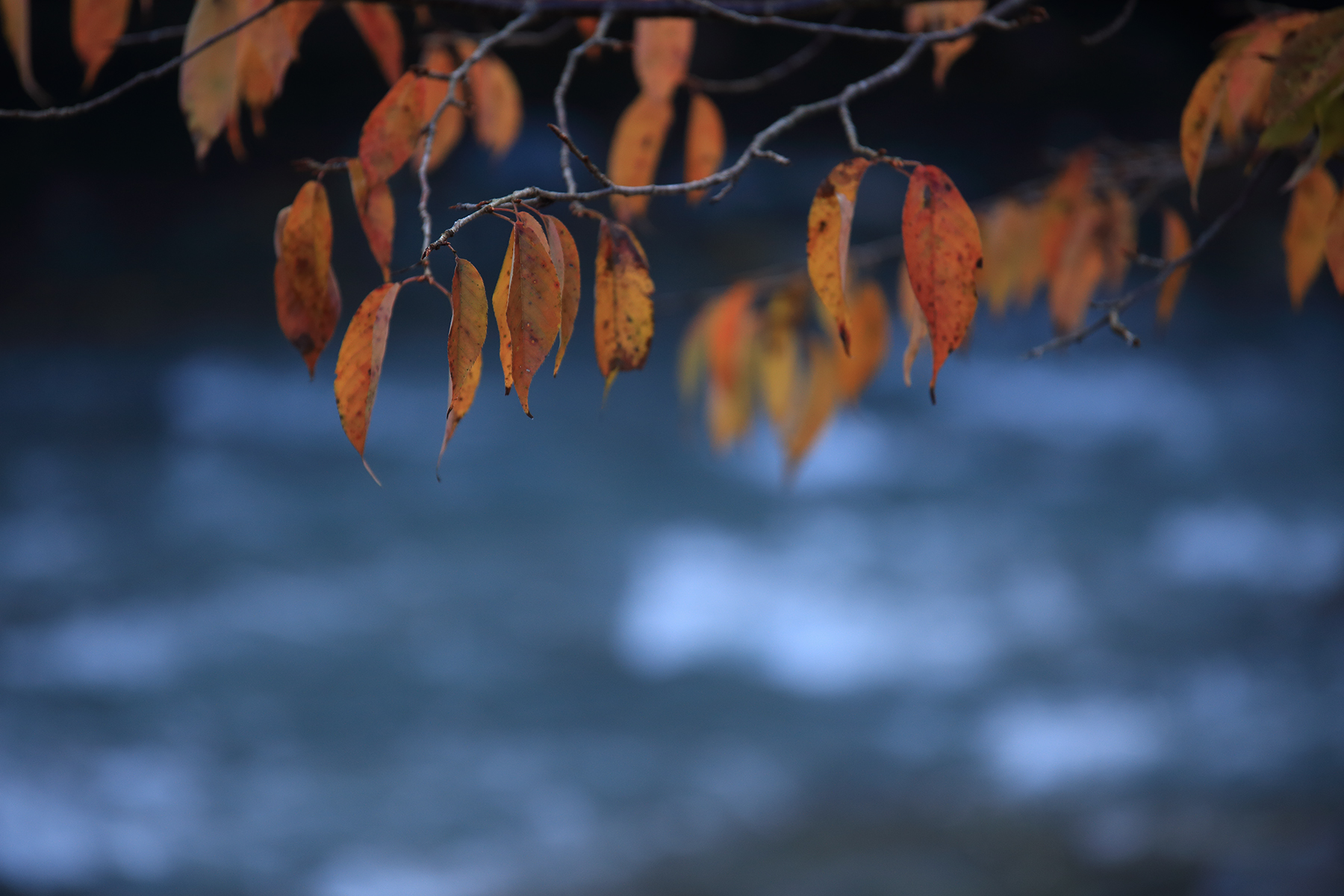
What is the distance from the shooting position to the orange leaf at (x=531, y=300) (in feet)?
1.36

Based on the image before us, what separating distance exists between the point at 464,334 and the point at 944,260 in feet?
0.94

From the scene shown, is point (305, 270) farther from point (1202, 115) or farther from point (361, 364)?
point (1202, 115)

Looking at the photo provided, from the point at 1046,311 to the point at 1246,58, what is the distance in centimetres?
198

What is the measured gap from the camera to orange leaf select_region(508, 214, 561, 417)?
414mm

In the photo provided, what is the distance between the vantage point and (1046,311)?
8.03 feet

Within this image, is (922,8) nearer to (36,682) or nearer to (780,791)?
(780,791)

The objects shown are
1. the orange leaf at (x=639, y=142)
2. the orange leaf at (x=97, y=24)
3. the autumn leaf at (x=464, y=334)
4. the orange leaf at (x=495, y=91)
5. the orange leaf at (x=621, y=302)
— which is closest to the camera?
the autumn leaf at (x=464, y=334)

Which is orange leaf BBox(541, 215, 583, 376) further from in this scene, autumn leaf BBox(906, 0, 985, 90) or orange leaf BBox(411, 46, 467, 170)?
autumn leaf BBox(906, 0, 985, 90)

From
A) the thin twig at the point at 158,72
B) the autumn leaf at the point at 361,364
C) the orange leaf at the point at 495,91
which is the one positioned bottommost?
the autumn leaf at the point at 361,364

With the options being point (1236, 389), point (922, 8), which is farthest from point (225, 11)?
point (1236, 389)

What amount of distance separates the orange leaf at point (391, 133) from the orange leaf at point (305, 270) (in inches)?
1.8

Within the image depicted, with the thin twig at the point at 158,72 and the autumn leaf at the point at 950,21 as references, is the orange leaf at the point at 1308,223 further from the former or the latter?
the thin twig at the point at 158,72

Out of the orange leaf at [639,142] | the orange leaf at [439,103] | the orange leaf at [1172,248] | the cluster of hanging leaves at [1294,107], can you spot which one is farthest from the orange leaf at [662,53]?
the orange leaf at [1172,248]

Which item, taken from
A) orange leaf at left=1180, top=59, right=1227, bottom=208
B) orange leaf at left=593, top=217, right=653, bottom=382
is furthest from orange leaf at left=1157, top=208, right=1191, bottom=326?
orange leaf at left=593, top=217, right=653, bottom=382
